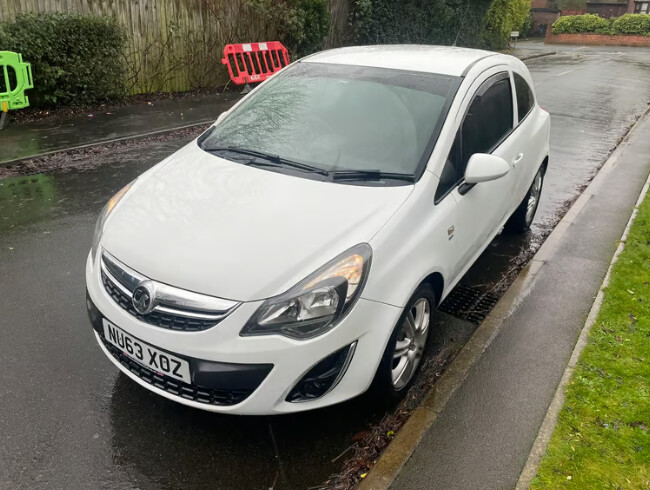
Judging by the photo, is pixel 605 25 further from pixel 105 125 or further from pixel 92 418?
pixel 92 418

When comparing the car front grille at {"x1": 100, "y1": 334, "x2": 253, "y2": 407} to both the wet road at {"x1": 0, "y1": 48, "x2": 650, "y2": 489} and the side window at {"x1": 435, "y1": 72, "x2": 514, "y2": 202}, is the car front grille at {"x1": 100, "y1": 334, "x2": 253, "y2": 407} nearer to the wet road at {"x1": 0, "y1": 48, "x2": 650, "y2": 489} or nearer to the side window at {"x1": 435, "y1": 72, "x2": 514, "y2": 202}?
the wet road at {"x1": 0, "y1": 48, "x2": 650, "y2": 489}

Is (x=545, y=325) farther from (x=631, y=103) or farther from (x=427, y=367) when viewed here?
(x=631, y=103)

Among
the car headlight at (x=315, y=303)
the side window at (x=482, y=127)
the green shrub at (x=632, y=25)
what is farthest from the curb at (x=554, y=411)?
the green shrub at (x=632, y=25)

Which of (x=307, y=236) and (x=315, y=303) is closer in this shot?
(x=315, y=303)

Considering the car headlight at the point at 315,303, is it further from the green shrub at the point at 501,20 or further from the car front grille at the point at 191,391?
the green shrub at the point at 501,20

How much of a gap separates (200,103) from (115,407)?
9.30 meters

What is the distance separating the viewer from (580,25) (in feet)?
148

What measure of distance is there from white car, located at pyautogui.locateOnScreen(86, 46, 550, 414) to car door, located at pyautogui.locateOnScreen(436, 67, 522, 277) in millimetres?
20

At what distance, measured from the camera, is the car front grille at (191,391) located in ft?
8.74

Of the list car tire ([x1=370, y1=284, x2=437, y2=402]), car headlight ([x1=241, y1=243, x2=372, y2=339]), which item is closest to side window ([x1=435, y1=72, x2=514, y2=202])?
car tire ([x1=370, y1=284, x2=437, y2=402])

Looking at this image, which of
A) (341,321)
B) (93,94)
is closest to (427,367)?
(341,321)

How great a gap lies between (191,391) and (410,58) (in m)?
2.91

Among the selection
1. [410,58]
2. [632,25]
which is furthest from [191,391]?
[632,25]

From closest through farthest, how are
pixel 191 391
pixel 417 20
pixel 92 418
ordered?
pixel 191 391 → pixel 92 418 → pixel 417 20
